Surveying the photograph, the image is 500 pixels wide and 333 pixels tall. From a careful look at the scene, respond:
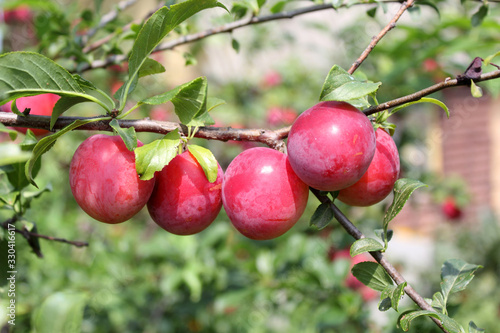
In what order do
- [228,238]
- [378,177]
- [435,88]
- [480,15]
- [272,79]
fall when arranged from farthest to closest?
1. [272,79]
2. [228,238]
3. [480,15]
4. [378,177]
5. [435,88]

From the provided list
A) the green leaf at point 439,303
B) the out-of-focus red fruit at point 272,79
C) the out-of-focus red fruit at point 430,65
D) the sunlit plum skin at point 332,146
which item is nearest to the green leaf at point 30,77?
the sunlit plum skin at point 332,146

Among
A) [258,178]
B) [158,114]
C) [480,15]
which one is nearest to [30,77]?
[258,178]

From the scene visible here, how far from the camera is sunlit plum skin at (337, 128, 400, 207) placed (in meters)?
0.61

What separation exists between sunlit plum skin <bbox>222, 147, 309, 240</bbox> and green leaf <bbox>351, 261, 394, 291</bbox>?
114mm

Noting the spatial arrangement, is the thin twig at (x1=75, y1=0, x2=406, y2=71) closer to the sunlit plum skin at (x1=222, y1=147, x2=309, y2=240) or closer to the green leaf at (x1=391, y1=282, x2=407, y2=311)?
the sunlit plum skin at (x1=222, y1=147, x2=309, y2=240)

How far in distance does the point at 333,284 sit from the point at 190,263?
0.48m

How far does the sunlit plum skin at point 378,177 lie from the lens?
607 millimetres

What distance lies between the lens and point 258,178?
572mm

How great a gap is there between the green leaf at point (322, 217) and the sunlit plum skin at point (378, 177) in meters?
0.05

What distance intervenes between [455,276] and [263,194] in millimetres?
314

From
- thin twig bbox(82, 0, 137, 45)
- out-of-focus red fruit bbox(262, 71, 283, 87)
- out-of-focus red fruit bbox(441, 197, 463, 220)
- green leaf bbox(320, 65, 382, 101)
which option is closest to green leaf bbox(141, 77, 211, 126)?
green leaf bbox(320, 65, 382, 101)

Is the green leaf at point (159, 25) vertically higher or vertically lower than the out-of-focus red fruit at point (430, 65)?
higher

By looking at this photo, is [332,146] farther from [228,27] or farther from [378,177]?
[228,27]

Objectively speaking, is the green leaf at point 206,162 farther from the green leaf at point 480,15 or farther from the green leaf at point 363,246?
the green leaf at point 480,15
